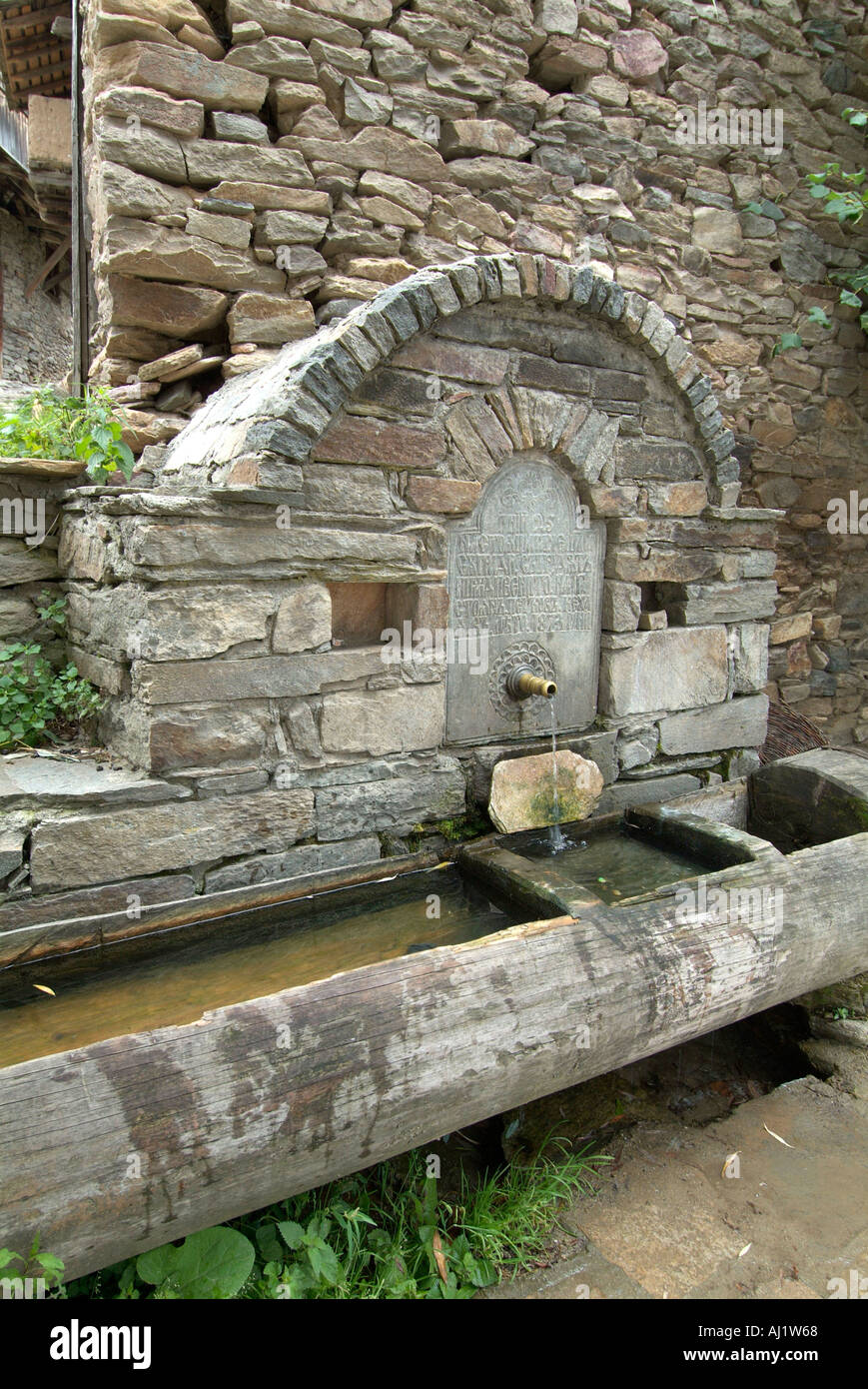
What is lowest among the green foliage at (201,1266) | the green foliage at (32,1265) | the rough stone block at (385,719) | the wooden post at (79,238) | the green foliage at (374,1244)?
the green foliage at (374,1244)

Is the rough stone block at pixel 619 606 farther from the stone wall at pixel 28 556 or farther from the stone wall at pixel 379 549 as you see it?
the stone wall at pixel 28 556

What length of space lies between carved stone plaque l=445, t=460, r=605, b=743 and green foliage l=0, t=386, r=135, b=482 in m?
1.28

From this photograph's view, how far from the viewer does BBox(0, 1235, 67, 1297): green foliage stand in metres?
1.37

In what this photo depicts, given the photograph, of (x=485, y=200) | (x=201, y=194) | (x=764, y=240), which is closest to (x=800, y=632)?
(x=764, y=240)

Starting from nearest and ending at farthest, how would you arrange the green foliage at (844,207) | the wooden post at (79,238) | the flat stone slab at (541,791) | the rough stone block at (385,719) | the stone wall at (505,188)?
the rough stone block at (385,719) < the flat stone slab at (541,791) < the stone wall at (505,188) < the wooden post at (79,238) < the green foliage at (844,207)

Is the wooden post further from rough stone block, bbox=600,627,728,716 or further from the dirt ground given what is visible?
the dirt ground

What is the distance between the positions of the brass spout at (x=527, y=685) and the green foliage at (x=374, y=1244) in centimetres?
152

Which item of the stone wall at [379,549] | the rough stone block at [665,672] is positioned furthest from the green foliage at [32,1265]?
the rough stone block at [665,672]

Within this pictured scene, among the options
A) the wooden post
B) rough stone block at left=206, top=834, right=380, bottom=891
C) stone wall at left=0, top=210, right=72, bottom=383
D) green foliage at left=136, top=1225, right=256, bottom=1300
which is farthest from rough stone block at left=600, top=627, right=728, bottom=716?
stone wall at left=0, top=210, right=72, bottom=383

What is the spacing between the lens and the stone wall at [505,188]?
3.47m

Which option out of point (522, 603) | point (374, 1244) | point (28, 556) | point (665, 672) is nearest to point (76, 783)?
point (28, 556)

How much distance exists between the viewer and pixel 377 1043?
181cm

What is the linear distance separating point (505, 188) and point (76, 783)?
3.64 metres

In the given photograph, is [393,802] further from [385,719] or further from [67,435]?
[67,435]
